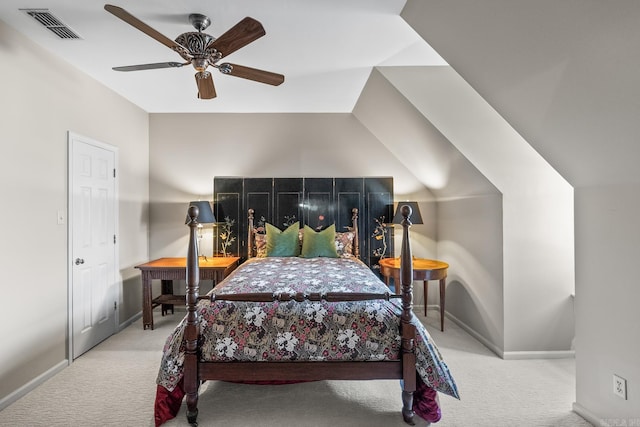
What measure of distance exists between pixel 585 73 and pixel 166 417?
3.11 metres

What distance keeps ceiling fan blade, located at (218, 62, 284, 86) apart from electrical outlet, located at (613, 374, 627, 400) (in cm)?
293

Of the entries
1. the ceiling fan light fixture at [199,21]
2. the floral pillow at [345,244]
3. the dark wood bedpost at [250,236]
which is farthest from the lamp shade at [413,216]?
the ceiling fan light fixture at [199,21]

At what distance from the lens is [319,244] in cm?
391

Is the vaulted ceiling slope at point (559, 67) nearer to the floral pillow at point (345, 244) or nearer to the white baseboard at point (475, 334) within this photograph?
the white baseboard at point (475, 334)

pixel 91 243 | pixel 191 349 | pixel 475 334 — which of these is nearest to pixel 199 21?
pixel 191 349

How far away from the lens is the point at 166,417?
2051 millimetres

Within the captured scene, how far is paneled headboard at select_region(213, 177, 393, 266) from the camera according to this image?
441cm

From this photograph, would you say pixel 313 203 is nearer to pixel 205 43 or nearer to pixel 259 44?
pixel 259 44

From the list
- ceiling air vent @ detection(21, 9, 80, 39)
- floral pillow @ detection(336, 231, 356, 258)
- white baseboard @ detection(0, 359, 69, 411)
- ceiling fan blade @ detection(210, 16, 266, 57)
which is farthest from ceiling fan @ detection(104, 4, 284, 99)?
white baseboard @ detection(0, 359, 69, 411)

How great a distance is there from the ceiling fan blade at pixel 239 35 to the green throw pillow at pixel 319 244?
2369 millimetres

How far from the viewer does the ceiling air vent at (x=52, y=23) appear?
2189mm

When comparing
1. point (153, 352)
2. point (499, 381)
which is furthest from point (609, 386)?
point (153, 352)

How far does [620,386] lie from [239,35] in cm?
307

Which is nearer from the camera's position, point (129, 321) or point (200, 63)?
point (200, 63)
